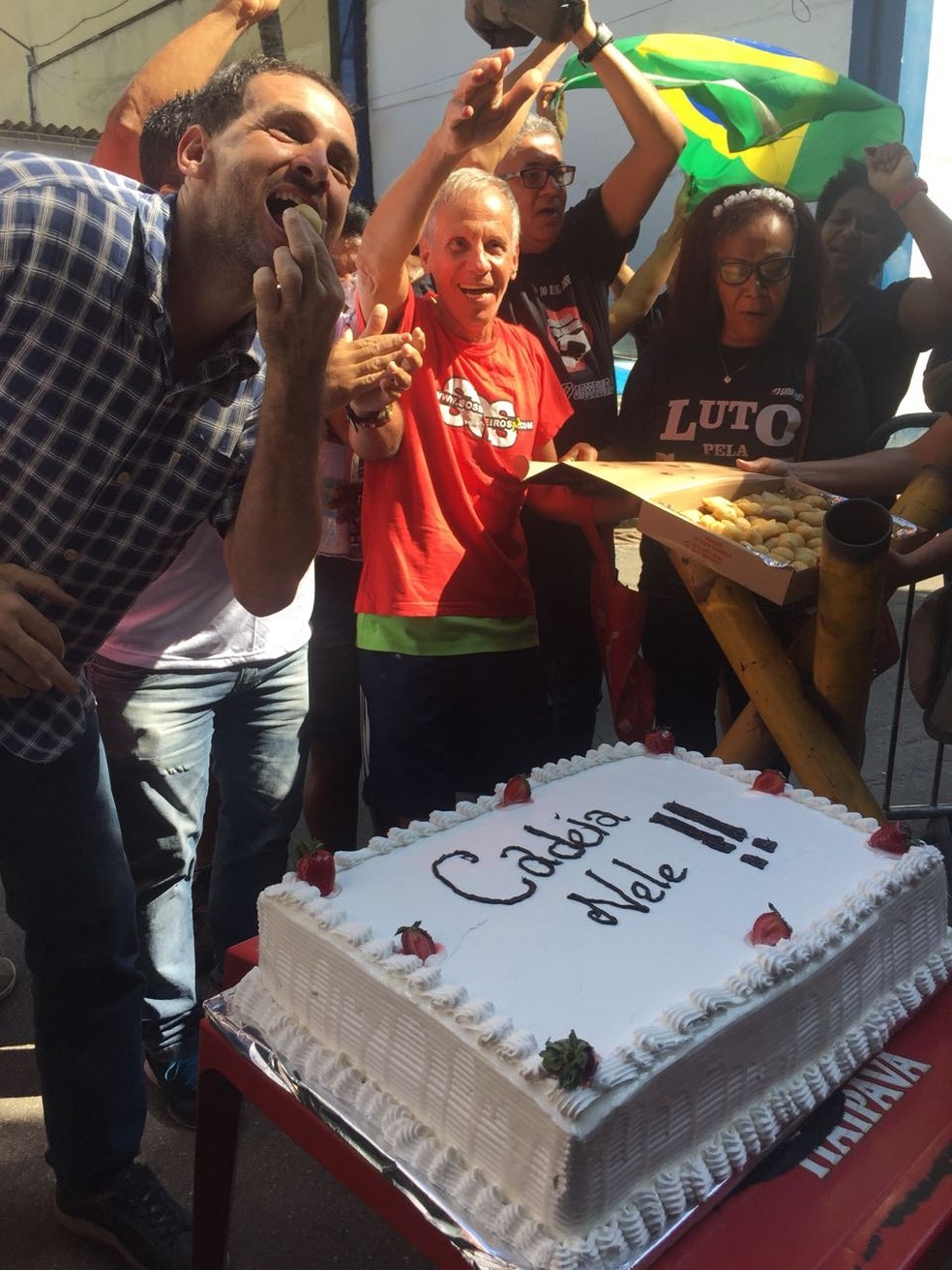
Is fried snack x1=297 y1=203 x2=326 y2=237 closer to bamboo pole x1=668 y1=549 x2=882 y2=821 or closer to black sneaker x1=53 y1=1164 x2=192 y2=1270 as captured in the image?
bamboo pole x1=668 y1=549 x2=882 y2=821

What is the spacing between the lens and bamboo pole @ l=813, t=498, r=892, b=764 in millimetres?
1896

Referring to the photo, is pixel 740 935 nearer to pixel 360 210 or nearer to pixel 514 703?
pixel 514 703

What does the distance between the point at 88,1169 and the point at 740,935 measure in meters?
1.32

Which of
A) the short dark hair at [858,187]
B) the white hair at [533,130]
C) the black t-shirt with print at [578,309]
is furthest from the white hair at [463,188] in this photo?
the short dark hair at [858,187]

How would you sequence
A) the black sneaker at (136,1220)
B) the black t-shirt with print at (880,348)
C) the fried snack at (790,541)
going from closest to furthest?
the black sneaker at (136,1220) → the fried snack at (790,541) → the black t-shirt with print at (880,348)

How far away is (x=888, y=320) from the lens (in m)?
3.49

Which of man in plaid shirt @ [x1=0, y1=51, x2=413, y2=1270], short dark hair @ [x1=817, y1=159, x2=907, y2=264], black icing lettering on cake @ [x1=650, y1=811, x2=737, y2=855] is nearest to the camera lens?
man in plaid shirt @ [x1=0, y1=51, x2=413, y2=1270]

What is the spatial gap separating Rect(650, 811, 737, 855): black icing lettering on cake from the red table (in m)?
0.37

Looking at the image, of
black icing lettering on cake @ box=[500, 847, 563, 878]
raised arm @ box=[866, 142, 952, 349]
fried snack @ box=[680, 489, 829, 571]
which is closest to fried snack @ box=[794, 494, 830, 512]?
fried snack @ box=[680, 489, 829, 571]

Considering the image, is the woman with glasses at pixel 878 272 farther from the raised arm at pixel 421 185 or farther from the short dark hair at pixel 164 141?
the short dark hair at pixel 164 141

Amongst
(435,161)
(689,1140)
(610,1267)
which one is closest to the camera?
(610,1267)

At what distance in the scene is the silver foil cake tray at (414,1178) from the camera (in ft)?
3.56

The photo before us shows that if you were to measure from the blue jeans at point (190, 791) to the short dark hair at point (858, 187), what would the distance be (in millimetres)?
2819

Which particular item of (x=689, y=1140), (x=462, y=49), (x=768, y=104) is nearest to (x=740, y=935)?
(x=689, y=1140)
